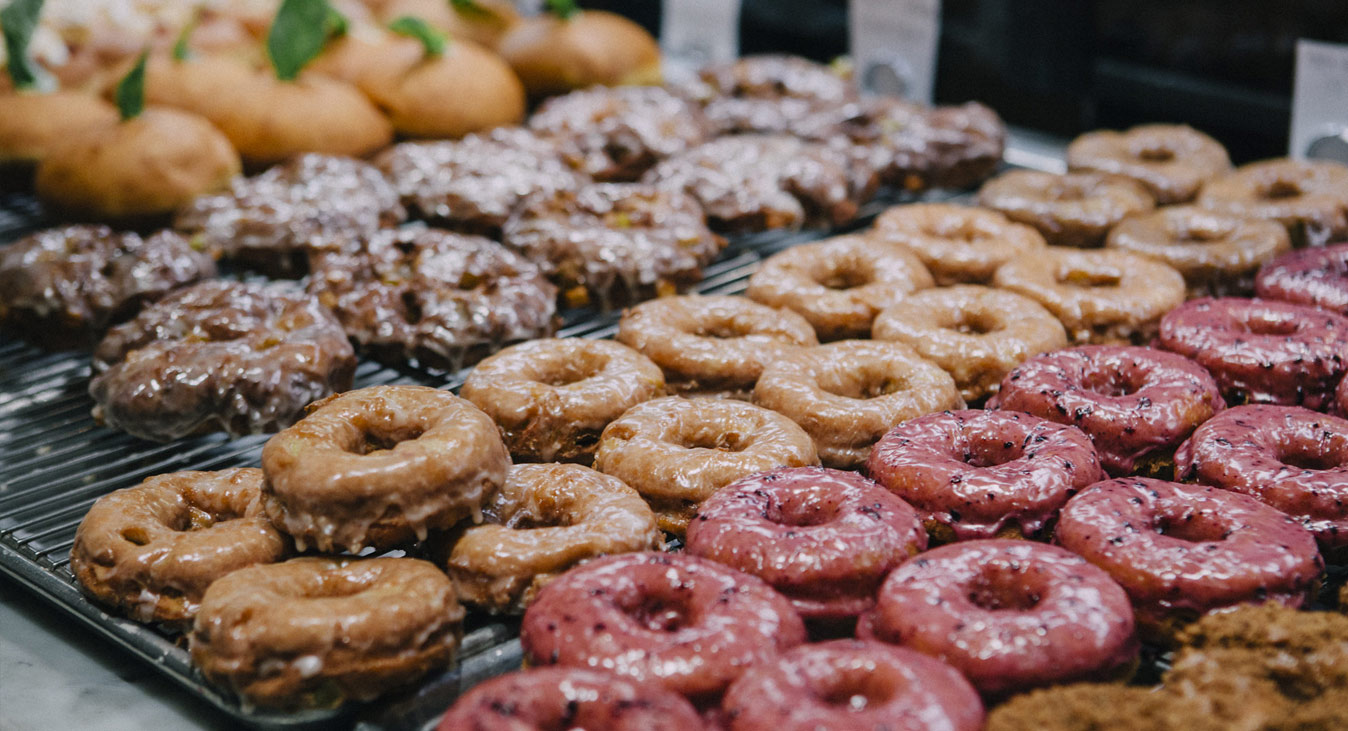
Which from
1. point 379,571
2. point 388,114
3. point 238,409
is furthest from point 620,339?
point 388,114

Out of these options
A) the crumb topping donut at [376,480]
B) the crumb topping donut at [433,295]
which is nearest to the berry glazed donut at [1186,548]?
the crumb topping donut at [376,480]

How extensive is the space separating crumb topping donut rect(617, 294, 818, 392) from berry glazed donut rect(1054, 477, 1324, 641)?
1.07 meters

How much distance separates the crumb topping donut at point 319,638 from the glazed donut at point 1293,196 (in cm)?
328

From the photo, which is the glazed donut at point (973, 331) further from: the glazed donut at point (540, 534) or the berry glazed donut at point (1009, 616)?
the glazed donut at point (540, 534)

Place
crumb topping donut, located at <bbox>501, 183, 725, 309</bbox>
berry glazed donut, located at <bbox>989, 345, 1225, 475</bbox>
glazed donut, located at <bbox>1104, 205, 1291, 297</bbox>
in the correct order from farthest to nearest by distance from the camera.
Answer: crumb topping donut, located at <bbox>501, 183, 725, 309</bbox> → glazed donut, located at <bbox>1104, 205, 1291, 297</bbox> → berry glazed donut, located at <bbox>989, 345, 1225, 475</bbox>

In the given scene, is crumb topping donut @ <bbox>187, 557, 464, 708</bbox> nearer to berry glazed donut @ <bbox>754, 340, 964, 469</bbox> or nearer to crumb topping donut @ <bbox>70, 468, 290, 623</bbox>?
crumb topping donut @ <bbox>70, 468, 290, 623</bbox>

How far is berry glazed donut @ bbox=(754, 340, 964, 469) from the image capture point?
2871 millimetres

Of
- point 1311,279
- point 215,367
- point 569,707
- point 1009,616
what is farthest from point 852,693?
point 1311,279

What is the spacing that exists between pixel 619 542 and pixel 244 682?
2.46 feet

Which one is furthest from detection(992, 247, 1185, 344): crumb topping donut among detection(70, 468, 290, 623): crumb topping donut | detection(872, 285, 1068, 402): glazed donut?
detection(70, 468, 290, 623): crumb topping donut

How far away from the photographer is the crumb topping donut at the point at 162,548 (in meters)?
2.29

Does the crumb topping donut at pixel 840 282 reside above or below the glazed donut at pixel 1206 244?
below

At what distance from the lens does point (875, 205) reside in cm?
493

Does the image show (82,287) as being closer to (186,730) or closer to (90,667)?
(90,667)
